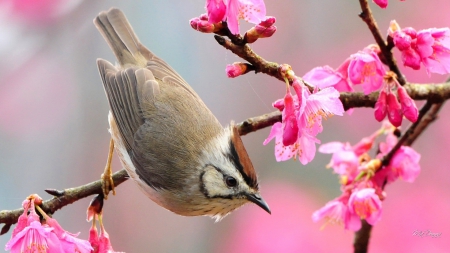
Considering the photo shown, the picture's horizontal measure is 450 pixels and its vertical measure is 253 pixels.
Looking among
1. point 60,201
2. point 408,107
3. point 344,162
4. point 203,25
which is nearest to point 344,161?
point 344,162

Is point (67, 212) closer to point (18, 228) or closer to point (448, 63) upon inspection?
point (18, 228)

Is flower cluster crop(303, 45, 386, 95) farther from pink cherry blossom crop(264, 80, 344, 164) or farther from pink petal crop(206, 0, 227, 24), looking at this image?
pink petal crop(206, 0, 227, 24)

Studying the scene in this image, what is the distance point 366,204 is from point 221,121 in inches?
61.6

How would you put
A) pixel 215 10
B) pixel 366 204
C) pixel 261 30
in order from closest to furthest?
pixel 215 10
pixel 261 30
pixel 366 204

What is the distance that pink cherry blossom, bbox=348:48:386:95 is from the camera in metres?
1.34

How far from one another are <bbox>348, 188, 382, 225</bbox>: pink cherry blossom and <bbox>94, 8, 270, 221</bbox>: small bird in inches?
10.3

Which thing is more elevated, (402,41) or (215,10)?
(215,10)

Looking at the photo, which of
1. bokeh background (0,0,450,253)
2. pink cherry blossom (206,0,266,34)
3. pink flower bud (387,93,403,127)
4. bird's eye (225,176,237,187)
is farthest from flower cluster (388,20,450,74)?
bokeh background (0,0,450,253)

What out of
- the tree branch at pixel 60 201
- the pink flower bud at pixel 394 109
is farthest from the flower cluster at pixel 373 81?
the tree branch at pixel 60 201

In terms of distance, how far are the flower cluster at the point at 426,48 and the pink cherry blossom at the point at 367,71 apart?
0.21 ft

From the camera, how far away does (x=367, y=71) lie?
136 centimetres

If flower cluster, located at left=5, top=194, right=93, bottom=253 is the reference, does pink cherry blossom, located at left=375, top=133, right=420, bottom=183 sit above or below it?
below

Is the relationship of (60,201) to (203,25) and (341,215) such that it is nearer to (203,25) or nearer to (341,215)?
(203,25)

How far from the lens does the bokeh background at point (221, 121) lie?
276 centimetres
